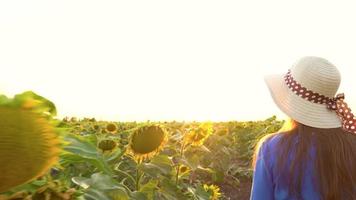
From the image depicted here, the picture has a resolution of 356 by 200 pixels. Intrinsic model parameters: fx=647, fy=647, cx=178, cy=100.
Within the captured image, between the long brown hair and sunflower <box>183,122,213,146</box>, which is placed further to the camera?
sunflower <box>183,122,213,146</box>

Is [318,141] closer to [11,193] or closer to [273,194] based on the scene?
[273,194]

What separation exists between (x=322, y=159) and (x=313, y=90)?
293mm

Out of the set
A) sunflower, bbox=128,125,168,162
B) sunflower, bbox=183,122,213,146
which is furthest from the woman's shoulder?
sunflower, bbox=183,122,213,146

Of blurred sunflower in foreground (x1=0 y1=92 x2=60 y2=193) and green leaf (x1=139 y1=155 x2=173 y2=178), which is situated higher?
blurred sunflower in foreground (x1=0 y1=92 x2=60 y2=193)

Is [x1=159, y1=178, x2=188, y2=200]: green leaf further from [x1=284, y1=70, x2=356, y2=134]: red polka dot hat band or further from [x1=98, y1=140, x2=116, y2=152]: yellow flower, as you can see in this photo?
[x1=284, y1=70, x2=356, y2=134]: red polka dot hat band

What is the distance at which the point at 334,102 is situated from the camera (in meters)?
2.56

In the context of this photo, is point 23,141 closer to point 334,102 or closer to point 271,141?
point 271,141

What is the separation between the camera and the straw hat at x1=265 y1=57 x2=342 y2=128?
8.10 feet

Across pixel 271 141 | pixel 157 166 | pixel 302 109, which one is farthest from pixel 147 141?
pixel 302 109

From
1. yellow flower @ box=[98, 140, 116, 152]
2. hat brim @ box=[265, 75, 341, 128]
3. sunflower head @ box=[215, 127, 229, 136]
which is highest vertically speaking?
sunflower head @ box=[215, 127, 229, 136]

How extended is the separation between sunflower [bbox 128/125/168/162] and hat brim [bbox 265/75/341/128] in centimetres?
55

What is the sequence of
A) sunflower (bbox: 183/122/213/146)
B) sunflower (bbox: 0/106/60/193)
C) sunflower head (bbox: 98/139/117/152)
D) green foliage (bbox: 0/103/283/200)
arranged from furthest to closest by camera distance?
sunflower (bbox: 183/122/213/146) < sunflower head (bbox: 98/139/117/152) < green foliage (bbox: 0/103/283/200) < sunflower (bbox: 0/106/60/193)

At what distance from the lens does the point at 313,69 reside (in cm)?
255

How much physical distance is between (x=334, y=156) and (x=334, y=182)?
10cm
